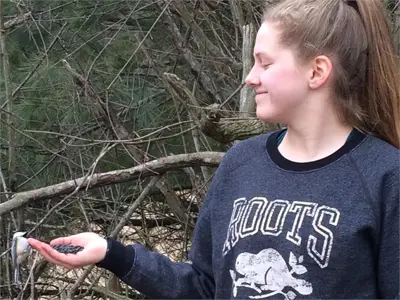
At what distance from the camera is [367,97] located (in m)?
1.07

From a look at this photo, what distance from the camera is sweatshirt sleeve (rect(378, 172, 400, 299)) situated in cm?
97

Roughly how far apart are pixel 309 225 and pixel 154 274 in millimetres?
283

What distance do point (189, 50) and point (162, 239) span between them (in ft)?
2.38

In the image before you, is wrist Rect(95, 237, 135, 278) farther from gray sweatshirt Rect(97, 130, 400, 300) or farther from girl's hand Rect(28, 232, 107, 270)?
gray sweatshirt Rect(97, 130, 400, 300)

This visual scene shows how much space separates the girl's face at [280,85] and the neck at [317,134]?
0.07ft

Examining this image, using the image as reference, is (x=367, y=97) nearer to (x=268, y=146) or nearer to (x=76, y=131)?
(x=268, y=146)

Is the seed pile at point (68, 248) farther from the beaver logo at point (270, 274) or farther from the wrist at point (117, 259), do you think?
the beaver logo at point (270, 274)

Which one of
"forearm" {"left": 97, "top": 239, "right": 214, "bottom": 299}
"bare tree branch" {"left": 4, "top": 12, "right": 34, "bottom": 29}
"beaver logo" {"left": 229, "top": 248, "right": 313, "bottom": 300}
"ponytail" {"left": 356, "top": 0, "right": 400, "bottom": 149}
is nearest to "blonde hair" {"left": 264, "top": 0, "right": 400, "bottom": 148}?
"ponytail" {"left": 356, "top": 0, "right": 400, "bottom": 149}

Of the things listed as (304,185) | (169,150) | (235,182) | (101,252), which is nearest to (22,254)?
(101,252)

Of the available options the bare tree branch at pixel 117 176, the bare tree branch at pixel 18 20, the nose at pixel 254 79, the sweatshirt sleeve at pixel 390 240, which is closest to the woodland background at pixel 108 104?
the bare tree branch at pixel 18 20

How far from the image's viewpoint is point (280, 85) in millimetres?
1056

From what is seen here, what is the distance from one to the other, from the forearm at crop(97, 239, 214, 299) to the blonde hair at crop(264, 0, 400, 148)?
0.33 meters

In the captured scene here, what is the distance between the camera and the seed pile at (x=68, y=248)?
3.70 ft

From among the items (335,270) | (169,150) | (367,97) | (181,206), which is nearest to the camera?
(335,270)
